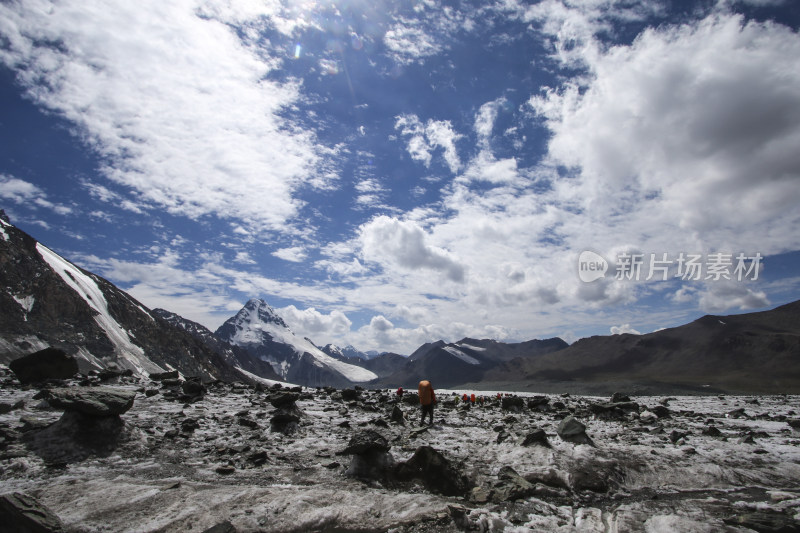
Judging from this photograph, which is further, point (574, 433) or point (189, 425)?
point (189, 425)

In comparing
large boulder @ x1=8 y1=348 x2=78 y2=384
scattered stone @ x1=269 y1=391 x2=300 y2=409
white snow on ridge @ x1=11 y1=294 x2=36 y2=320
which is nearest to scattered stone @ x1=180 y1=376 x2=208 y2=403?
scattered stone @ x1=269 y1=391 x2=300 y2=409

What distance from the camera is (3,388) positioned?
59.1 ft

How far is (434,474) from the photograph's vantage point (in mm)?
10375

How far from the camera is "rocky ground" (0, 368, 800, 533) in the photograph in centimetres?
802

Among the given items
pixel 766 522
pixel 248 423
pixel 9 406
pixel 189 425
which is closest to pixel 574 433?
pixel 766 522

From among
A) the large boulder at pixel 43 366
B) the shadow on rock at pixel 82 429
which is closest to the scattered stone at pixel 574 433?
the shadow on rock at pixel 82 429

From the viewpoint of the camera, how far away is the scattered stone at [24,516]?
6.38 metres

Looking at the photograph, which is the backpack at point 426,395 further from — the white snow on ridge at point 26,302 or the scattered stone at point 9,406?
the white snow on ridge at point 26,302

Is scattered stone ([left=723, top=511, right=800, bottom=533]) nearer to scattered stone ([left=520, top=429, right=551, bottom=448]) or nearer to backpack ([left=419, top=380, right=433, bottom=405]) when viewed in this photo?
scattered stone ([left=520, top=429, right=551, bottom=448])

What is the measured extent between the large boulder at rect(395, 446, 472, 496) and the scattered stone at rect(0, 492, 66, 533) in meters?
7.32

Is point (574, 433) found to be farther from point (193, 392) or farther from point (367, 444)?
point (193, 392)

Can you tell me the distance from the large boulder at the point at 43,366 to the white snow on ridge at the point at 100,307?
417 ft

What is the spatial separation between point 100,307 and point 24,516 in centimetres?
18966

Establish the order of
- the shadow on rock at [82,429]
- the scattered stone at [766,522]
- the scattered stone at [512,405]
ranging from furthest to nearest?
the scattered stone at [512,405] → the shadow on rock at [82,429] → the scattered stone at [766,522]
